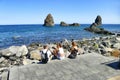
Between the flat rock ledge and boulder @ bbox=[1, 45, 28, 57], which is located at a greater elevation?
the flat rock ledge

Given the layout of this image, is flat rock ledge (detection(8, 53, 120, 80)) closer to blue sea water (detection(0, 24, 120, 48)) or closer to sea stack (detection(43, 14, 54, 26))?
blue sea water (detection(0, 24, 120, 48))

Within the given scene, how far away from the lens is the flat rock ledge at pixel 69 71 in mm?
12891

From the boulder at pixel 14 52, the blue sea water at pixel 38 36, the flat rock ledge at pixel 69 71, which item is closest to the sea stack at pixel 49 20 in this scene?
the blue sea water at pixel 38 36

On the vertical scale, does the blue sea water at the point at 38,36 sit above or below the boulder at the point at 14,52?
below

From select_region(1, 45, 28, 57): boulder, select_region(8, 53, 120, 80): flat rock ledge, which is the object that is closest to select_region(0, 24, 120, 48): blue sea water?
select_region(1, 45, 28, 57): boulder

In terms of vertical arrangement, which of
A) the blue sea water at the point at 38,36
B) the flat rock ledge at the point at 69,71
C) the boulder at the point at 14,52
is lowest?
the blue sea water at the point at 38,36

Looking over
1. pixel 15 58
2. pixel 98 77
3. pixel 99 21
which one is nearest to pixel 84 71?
pixel 98 77

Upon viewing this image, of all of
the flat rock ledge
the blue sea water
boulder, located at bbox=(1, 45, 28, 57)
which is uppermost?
the flat rock ledge

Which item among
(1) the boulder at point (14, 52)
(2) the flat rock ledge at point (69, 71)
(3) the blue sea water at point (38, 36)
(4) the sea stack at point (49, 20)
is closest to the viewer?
(2) the flat rock ledge at point (69, 71)

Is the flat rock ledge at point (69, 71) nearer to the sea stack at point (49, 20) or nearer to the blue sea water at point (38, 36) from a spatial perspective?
the blue sea water at point (38, 36)

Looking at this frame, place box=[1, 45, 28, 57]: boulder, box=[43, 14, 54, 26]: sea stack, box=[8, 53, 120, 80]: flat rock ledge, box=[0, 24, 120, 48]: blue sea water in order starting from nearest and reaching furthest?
box=[8, 53, 120, 80]: flat rock ledge → box=[1, 45, 28, 57]: boulder → box=[0, 24, 120, 48]: blue sea water → box=[43, 14, 54, 26]: sea stack

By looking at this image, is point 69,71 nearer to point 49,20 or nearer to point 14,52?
point 14,52

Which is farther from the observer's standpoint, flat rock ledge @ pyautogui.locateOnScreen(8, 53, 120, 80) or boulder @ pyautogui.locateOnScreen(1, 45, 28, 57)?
boulder @ pyautogui.locateOnScreen(1, 45, 28, 57)

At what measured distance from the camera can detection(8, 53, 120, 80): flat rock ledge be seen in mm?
12891
